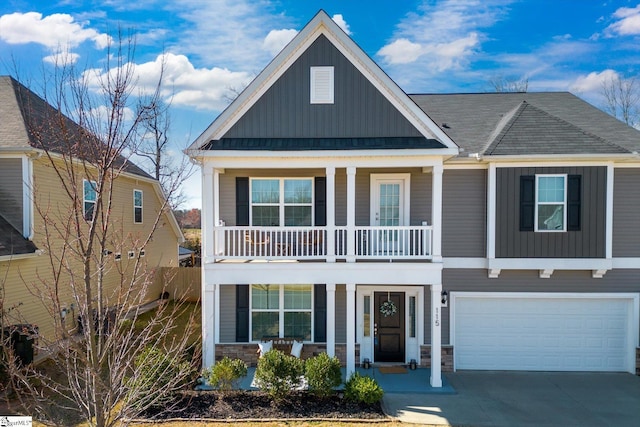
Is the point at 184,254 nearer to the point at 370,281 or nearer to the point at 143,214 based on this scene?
the point at 143,214

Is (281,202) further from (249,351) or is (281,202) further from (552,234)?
(552,234)

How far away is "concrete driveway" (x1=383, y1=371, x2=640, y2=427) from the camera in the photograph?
8.50 m

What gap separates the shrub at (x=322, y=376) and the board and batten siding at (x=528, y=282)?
3.74m

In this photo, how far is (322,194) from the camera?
11836 mm

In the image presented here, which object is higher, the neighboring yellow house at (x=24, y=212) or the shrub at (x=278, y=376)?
the neighboring yellow house at (x=24, y=212)

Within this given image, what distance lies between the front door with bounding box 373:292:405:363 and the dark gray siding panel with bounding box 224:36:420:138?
4914 millimetres

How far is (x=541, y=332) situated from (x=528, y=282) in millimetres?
1561

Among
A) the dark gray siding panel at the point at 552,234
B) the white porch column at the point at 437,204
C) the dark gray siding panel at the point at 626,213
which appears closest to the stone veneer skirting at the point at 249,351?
the white porch column at the point at 437,204

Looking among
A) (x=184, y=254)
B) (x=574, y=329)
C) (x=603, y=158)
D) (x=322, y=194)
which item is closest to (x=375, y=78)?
(x=322, y=194)

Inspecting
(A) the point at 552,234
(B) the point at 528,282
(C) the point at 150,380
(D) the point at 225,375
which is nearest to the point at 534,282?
(B) the point at 528,282

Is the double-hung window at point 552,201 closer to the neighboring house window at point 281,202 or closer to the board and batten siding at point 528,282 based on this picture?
the board and batten siding at point 528,282

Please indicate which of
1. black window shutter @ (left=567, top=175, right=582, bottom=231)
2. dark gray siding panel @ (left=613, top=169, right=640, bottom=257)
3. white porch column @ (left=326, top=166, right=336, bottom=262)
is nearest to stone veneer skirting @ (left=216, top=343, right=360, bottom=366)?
white porch column @ (left=326, top=166, right=336, bottom=262)

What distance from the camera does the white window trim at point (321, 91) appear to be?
1081 centimetres

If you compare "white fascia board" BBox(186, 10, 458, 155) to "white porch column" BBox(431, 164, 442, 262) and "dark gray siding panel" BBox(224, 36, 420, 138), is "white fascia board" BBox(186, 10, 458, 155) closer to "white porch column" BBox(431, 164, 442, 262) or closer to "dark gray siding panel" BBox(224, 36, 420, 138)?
"dark gray siding panel" BBox(224, 36, 420, 138)
